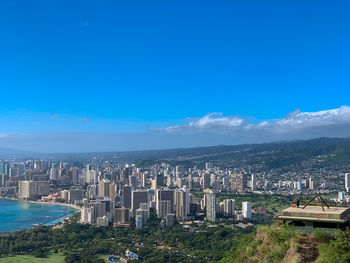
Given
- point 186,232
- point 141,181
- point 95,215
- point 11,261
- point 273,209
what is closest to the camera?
point 11,261

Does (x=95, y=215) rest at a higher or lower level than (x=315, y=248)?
lower

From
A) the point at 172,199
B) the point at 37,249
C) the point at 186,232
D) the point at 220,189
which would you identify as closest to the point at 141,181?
the point at 220,189

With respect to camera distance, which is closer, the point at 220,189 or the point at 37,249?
the point at 37,249

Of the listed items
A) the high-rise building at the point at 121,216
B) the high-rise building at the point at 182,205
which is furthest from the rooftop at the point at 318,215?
the high-rise building at the point at 182,205

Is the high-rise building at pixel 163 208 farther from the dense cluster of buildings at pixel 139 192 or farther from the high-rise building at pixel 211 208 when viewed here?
the high-rise building at pixel 211 208

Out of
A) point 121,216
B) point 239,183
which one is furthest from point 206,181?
point 121,216

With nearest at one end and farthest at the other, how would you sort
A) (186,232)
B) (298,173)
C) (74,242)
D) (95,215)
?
(74,242) < (186,232) < (95,215) < (298,173)

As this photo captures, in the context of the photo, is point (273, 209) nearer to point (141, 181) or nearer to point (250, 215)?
point (250, 215)
